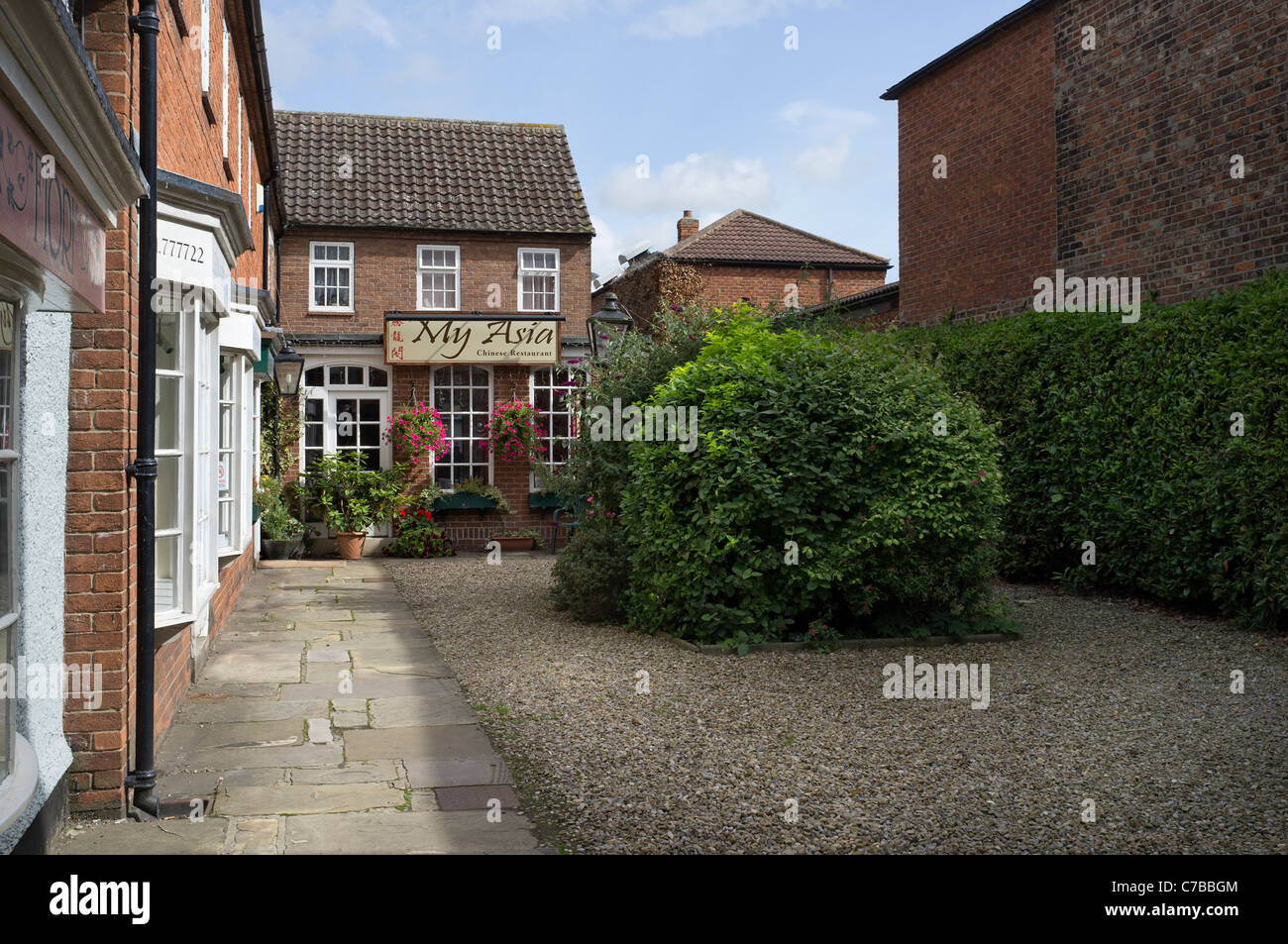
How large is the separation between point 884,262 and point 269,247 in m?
19.2

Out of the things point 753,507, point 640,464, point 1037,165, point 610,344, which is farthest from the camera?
point 1037,165

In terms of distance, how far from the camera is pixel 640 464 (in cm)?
920

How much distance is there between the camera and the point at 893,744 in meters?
5.81

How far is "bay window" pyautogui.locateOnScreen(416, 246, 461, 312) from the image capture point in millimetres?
18906

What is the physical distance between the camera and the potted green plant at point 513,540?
60.6ft

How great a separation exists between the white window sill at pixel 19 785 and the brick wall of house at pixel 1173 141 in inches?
434

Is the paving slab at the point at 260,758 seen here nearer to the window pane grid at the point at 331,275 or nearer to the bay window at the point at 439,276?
the window pane grid at the point at 331,275

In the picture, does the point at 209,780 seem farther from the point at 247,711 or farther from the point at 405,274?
the point at 405,274

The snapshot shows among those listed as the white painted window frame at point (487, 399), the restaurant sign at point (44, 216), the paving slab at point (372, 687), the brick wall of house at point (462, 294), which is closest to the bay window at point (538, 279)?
the brick wall of house at point (462, 294)

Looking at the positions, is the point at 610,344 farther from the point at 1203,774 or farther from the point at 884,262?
the point at 884,262

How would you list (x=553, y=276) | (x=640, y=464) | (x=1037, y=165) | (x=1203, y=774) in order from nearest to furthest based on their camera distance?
(x=1203, y=774)
(x=640, y=464)
(x=1037, y=165)
(x=553, y=276)

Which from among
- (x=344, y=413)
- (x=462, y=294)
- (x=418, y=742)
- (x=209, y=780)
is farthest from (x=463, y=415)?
(x=209, y=780)

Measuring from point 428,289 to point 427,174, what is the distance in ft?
7.95

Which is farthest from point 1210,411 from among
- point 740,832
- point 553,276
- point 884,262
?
point 884,262
